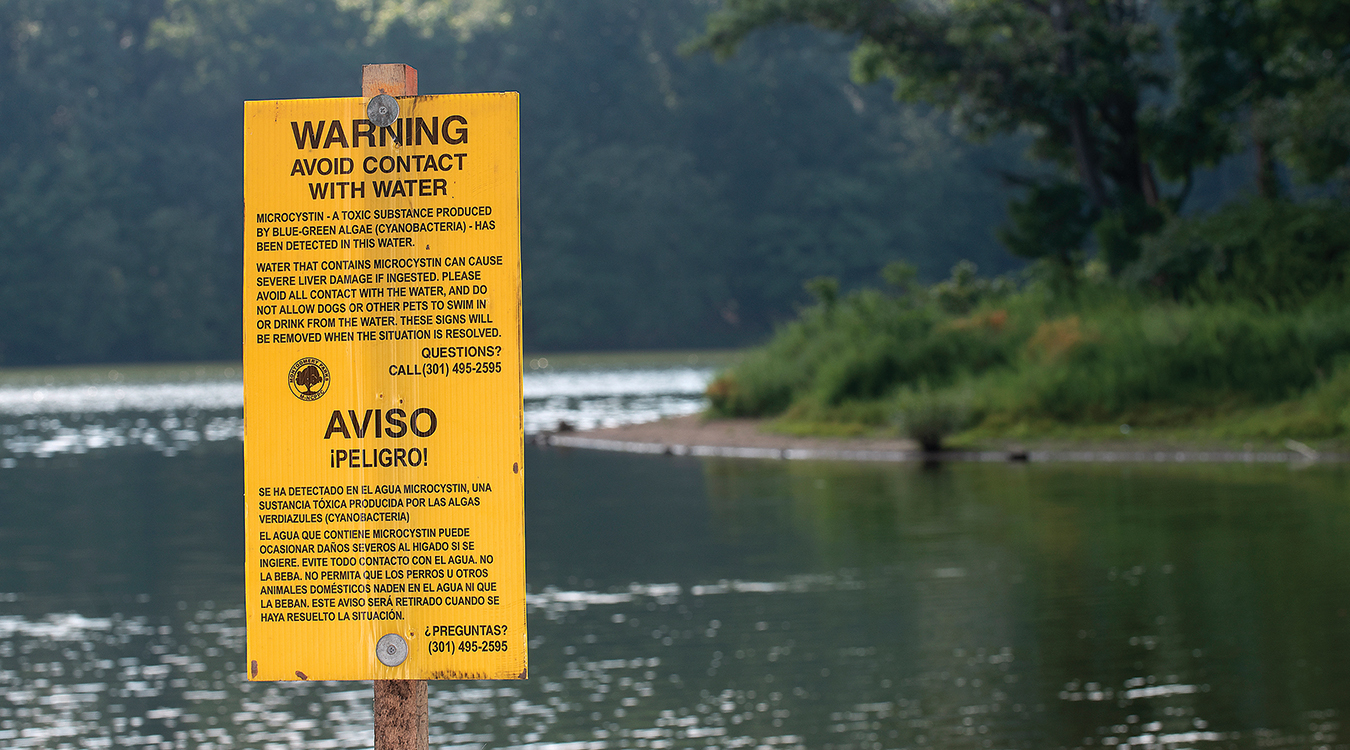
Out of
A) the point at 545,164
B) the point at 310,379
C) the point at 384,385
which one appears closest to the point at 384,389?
the point at 384,385

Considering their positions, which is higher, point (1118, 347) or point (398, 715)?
point (1118, 347)

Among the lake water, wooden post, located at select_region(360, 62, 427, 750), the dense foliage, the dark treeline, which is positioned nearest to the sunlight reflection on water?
the dense foliage

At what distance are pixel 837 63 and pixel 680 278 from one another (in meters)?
15.5

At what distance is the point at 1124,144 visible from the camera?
34.4 meters

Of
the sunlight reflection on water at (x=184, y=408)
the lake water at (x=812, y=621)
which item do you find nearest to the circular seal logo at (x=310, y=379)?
the lake water at (x=812, y=621)

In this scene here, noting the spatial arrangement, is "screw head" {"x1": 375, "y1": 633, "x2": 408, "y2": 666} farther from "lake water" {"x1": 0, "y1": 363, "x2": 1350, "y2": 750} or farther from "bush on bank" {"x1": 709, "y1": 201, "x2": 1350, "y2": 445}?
"bush on bank" {"x1": 709, "y1": 201, "x2": 1350, "y2": 445}

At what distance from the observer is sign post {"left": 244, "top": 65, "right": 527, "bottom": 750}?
3455 millimetres

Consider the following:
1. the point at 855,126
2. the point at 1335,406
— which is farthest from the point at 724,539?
the point at 855,126

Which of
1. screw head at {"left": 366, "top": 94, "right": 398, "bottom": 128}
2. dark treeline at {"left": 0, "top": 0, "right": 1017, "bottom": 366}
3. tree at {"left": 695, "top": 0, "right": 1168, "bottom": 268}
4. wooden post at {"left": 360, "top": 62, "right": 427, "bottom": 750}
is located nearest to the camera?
screw head at {"left": 366, "top": 94, "right": 398, "bottom": 128}

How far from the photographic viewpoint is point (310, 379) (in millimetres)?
3484

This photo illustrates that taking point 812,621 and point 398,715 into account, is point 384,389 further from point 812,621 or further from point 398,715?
point 812,621

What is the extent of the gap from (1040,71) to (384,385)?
30568mm

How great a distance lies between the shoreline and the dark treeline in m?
55.5

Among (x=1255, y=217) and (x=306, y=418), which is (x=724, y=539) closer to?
(x=306, y=418)
